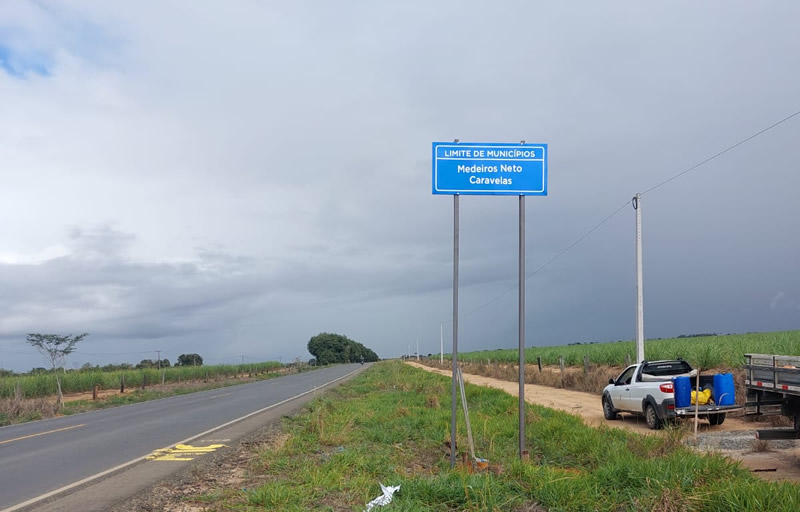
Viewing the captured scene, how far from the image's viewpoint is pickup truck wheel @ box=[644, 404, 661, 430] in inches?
602

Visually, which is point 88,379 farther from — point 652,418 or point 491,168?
point 491,168

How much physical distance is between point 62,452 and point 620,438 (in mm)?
11461

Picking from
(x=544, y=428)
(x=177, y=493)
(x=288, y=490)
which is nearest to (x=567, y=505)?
(x=288, y=490)

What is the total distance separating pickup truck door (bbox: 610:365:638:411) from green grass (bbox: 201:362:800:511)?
174 inches

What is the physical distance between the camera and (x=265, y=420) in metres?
19.3

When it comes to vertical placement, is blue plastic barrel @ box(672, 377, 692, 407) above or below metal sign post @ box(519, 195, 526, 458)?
below

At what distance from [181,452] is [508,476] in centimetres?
773

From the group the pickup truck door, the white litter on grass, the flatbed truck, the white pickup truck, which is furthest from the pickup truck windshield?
the white litter on grass

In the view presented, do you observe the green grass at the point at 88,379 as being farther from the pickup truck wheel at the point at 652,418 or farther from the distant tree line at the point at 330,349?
the distant tree line at the point at 330,349

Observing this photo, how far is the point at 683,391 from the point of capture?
14.3 metres

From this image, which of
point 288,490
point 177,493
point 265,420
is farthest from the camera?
point 265,420

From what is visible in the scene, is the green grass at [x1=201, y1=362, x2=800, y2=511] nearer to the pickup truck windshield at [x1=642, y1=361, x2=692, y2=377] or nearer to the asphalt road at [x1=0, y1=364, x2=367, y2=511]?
the asphalt road at [x1=0, y1=364, x2=367, y2=511]

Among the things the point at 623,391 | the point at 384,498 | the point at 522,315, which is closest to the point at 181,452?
the point at 384,498

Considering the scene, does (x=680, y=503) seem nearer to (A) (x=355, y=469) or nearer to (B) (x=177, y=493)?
(A) (x=355, y=469)
